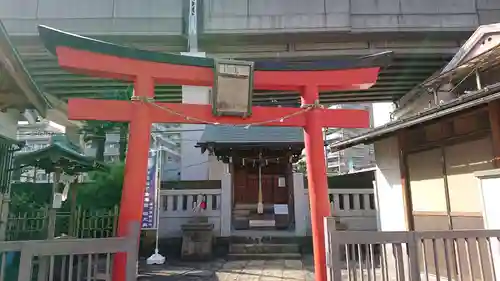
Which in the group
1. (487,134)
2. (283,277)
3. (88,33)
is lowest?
(283,277)

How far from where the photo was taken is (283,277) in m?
→ 8.77

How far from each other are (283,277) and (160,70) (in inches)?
238

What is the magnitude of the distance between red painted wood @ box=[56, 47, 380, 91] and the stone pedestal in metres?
7.38

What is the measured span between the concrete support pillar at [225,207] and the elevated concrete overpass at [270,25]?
4.92 m

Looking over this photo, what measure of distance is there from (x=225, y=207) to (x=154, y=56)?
8.45 metres

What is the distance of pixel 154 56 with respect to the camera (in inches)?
230

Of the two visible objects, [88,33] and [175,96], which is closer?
[88,33]

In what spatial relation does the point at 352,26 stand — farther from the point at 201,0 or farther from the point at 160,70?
the point at 160,70

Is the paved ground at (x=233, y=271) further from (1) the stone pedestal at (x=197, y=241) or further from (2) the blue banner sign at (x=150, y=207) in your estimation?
(2) the blue banner sign at (x=150, y=207)

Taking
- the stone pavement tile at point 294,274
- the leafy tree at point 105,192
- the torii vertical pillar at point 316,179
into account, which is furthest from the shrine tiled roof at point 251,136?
the torii vertical pillar at point 316,179

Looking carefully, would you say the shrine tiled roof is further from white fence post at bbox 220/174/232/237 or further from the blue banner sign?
the blue banner sign

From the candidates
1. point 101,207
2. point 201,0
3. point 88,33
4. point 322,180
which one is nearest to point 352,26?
point 201,0

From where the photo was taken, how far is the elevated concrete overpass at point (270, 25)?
12016mm

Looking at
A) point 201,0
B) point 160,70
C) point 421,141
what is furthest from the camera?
point 201,0
